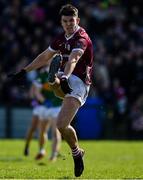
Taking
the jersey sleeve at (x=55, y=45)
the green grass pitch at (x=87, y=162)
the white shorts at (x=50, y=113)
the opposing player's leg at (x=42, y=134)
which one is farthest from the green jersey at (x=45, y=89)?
the jersey sleeve at (x=55, y=45)

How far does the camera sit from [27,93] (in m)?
28.0

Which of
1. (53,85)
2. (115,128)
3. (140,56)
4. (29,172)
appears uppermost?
(53,85)

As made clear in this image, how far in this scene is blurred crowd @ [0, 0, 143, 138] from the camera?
92.3ft

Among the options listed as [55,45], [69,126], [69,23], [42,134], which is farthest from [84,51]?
A: [42,134]

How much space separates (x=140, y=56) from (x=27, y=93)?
4.28m

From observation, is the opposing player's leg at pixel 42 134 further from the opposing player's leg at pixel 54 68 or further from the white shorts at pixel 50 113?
the opposing player's leg at pixel 54 68

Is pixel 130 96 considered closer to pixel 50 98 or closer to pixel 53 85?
pixel 50 98

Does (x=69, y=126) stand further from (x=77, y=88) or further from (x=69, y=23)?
(x=69, y=23)

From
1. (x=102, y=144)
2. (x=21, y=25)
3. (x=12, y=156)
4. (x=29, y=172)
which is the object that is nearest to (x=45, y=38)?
(x=21, y=25)

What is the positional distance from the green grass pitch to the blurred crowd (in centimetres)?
211

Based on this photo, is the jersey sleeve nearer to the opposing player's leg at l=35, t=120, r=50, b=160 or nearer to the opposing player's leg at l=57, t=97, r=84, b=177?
the opposing player's leg at l=57, t=97, r=84, b=177

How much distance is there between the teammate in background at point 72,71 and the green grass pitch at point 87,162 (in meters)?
0.62

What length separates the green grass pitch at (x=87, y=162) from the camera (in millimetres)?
12703

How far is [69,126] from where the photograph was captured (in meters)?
12.4
